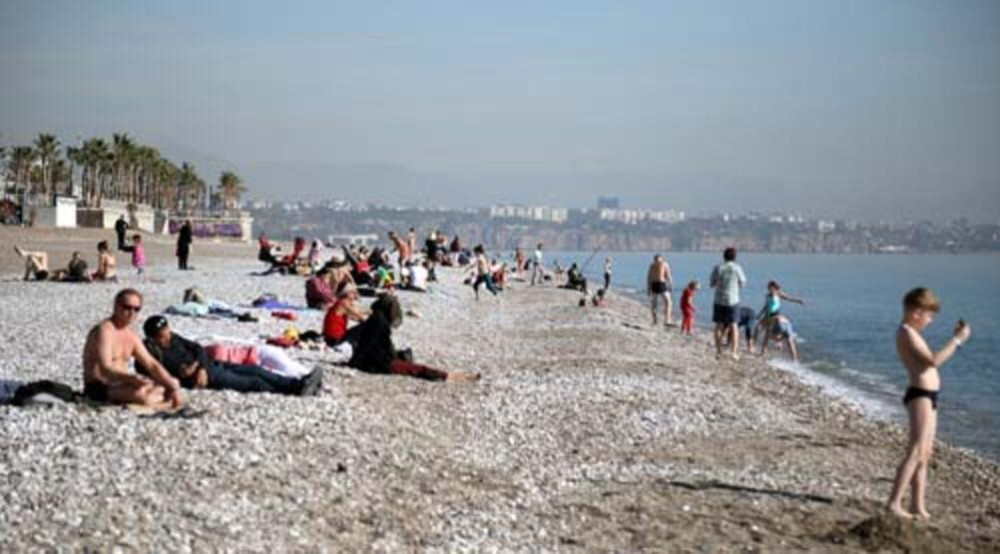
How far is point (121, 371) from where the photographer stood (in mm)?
10250

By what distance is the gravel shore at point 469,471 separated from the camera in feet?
24.9

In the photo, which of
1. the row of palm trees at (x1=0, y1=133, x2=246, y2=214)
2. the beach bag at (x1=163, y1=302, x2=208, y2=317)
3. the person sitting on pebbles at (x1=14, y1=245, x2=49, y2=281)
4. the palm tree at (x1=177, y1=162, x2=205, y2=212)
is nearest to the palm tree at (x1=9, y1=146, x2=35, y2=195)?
the row of palm trees at (x1=0, y1=133, x2=246, y2=214)

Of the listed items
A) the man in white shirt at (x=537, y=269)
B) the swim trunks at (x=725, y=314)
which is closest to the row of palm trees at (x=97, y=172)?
the man in white shirt at (x=537, y=269)

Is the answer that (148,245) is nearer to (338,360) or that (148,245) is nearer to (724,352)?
(724,352)

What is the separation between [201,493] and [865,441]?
8.18 m

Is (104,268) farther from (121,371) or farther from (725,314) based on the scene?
(121,371)

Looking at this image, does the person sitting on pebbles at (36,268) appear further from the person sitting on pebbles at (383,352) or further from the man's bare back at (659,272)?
the person sitting on pebbles at (383,352)

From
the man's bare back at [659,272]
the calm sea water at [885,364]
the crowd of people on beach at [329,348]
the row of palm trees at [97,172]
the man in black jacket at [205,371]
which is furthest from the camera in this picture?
the row of palm trees at [97,172]

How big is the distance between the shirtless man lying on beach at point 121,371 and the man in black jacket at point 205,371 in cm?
87

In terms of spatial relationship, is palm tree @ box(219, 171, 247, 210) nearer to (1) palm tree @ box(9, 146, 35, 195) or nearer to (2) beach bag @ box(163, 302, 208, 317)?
(1) palm tree @ box(9, 146, 35, 195)

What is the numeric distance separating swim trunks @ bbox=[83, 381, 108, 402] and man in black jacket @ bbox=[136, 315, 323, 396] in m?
1.03

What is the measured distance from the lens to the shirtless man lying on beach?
400 inches

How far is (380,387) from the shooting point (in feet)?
45.5

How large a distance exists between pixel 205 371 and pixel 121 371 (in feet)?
4.78
